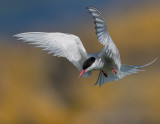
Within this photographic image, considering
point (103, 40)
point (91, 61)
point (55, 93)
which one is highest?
point (103, 40)

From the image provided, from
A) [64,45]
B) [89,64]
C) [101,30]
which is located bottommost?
[89,64]

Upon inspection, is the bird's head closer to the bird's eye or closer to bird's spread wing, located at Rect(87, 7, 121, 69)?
the bird's eye

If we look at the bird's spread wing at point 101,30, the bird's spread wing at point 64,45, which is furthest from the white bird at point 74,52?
the bird's spread wing at point 101,30

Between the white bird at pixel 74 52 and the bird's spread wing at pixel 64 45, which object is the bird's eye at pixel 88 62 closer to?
the white bird at pixel 74 52

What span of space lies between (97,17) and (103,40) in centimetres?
18

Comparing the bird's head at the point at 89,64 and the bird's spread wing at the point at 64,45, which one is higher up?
the bird's spread wing at the point at 64,45

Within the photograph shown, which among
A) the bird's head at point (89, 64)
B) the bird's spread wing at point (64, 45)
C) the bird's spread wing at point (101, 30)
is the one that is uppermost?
the bird's spread wing at point (101, 30)

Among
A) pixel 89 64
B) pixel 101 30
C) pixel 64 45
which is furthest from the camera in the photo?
pixel 64 45

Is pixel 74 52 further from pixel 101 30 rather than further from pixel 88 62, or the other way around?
pixel 101 30

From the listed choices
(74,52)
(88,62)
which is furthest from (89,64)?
(74,52)

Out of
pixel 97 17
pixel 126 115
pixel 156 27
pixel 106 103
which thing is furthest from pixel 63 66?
pixel 97 17

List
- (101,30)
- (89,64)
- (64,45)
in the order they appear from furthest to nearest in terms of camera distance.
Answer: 1. (64,45)
2. (89,64)
3. (101,30)

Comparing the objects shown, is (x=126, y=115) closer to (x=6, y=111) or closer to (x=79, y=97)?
(x=79, y=97)

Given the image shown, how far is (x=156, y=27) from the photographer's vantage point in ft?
32.0
